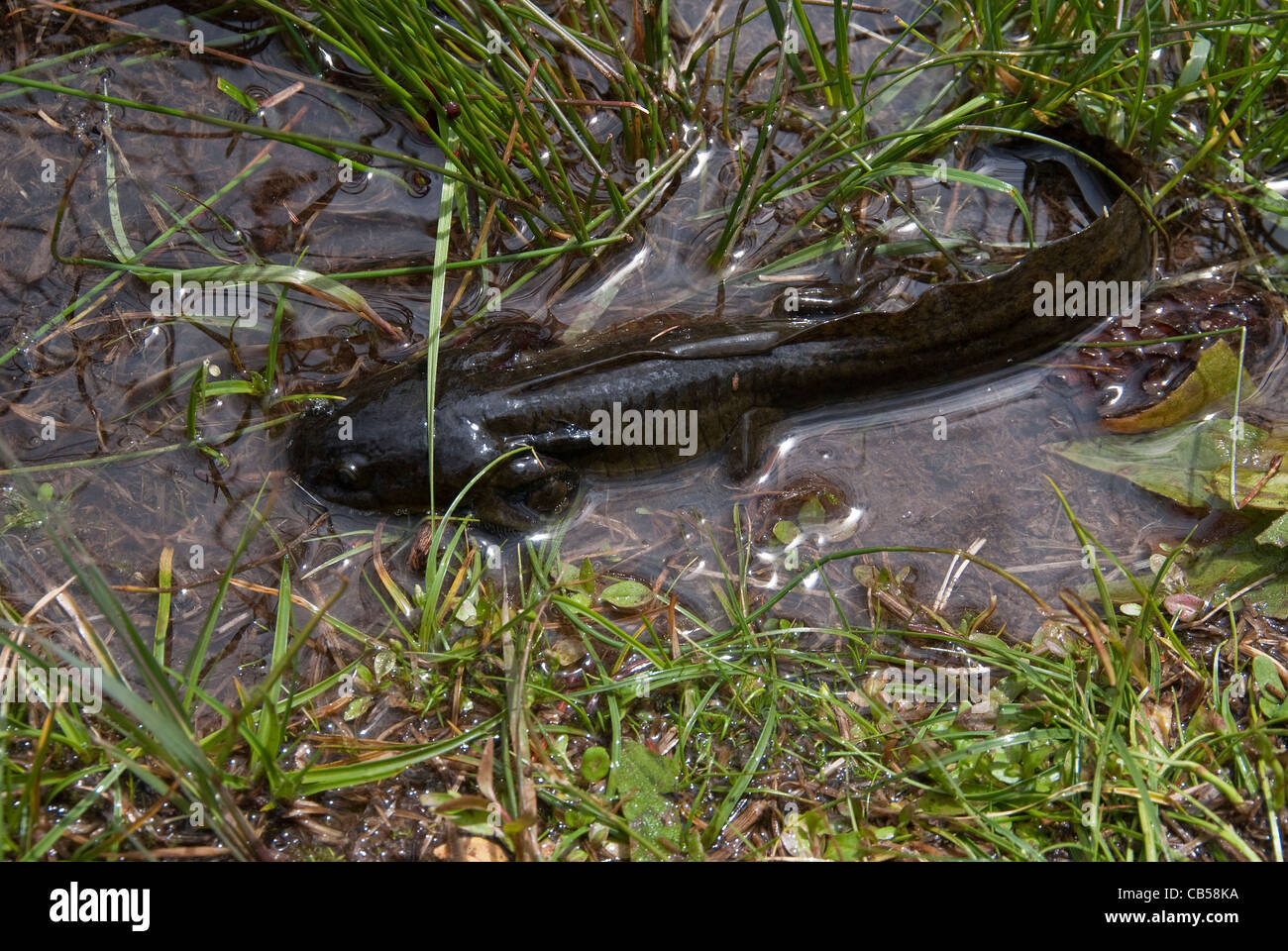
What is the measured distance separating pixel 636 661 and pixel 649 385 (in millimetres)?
1222

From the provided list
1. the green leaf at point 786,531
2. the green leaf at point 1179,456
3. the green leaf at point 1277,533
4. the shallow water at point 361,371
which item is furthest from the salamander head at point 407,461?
the green leaf at point 1277,533

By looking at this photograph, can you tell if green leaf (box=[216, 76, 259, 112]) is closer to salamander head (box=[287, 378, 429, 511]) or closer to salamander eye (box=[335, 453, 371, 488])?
salamander head (box=[287, 378, 429, 511])

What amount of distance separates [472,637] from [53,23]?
3877 mm

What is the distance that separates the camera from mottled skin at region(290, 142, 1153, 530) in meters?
3.84

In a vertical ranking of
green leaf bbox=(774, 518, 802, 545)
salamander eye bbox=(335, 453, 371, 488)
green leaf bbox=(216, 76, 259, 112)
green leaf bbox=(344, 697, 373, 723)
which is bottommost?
green leaf bbox=(344, 697, 373, 723)

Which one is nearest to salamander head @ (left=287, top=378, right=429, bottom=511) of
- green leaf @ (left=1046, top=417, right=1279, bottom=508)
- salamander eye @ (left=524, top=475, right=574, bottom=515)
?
salamander eye @ (left=524, top=475, right=574, bottom=515)

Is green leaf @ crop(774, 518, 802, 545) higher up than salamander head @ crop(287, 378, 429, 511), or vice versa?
salamander head @ crop(287, 378, 429, 511)

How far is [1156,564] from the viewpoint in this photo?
12.3 feet

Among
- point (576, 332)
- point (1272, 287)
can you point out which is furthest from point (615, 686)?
point (1272, 287)

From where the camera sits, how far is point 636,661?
11.6 feet

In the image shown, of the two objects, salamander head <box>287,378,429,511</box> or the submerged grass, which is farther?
salamander head <box>287,378,429,511</box>

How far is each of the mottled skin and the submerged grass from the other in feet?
0.85

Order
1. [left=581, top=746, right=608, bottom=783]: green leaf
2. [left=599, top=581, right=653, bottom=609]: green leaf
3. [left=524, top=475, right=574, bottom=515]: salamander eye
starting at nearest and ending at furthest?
[left=581, top=746, right=608, bottom=783]: green leaf
[left=599, top=581, right=653, bottom=609]: green leaf
[left=524, top=475, right=574, bottom=515]: salamander eye

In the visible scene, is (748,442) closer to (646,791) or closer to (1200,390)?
(646,791)
